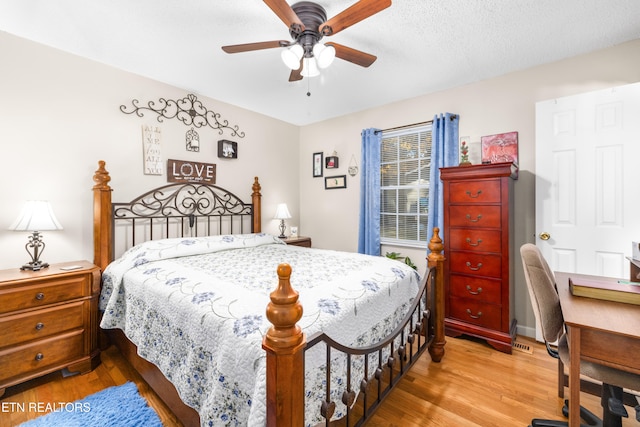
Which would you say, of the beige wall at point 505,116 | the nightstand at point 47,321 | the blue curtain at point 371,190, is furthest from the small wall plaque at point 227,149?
the nightstand at point 47,321

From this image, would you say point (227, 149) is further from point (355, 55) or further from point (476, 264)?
point (476, 264)

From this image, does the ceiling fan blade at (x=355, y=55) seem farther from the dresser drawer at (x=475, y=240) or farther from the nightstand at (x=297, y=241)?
the nightstand at (x=297, y=241)

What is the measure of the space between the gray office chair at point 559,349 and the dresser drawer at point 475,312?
3.02 feet

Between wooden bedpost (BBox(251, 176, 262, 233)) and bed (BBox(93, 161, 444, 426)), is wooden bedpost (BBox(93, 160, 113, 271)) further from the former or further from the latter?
wooden bedpost (BBox(251, 176, 262, 233))

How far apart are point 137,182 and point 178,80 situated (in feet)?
3.74

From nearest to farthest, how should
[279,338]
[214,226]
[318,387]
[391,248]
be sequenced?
[279,338]
[318,387]
[214,226]
[391,248]

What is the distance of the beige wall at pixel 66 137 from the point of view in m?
2.15

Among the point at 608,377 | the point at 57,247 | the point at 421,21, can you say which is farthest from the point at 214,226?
the point at 608,377

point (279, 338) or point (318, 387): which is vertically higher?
point (279, 338)

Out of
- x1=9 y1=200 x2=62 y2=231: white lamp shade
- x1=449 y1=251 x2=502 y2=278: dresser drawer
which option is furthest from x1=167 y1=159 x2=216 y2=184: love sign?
x1=449 y1=251 x2=502 y2=278: dresser drawer

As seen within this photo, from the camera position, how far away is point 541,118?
2457mm

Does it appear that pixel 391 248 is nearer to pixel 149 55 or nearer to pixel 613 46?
pixel 613 46

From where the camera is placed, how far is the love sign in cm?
302

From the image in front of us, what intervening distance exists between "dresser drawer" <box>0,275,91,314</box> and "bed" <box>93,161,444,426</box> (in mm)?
187
